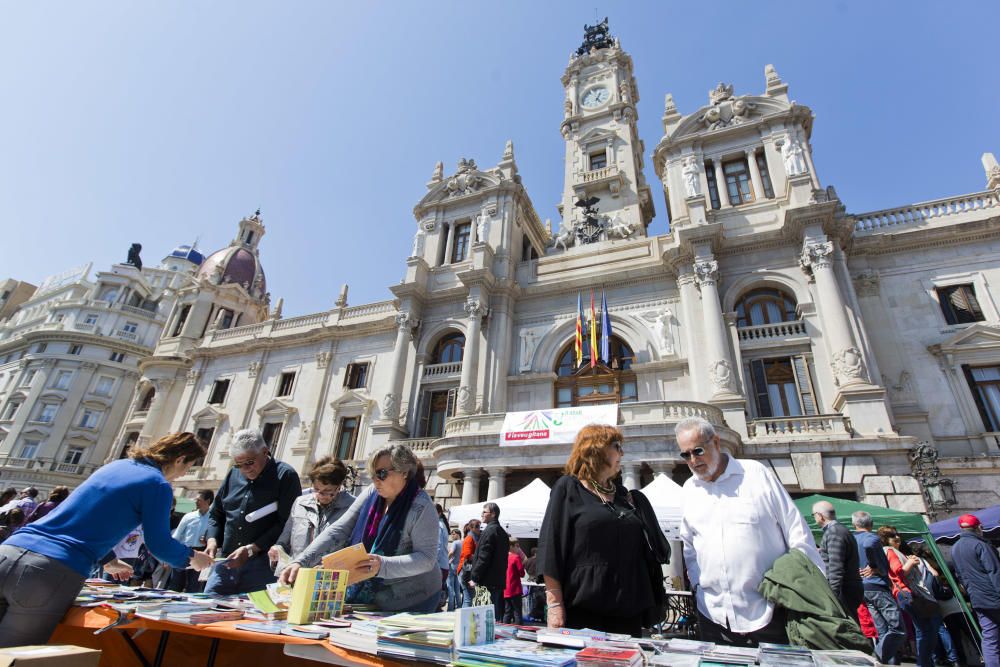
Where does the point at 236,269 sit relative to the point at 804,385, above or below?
above

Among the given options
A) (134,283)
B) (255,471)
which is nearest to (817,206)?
(255,471)

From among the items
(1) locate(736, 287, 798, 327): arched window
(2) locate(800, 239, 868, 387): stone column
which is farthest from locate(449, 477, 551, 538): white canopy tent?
(1) locate(736, 287, 798, 327): arched window

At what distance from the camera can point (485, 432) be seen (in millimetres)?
16438

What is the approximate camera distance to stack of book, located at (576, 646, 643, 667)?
2.05m

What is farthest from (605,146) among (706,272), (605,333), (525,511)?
(525,511)

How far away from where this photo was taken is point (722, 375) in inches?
627

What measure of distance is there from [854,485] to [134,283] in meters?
57.2

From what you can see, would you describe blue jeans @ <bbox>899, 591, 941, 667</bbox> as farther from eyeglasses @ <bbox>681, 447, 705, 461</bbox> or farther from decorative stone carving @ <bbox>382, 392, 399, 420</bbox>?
decorative stone carving @ <bbox>382, 392, 399, 420</bbox>

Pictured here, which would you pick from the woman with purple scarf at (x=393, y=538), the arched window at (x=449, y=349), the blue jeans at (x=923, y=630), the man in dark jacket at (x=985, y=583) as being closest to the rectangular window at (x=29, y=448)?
the arched window at (x=449, y=349)

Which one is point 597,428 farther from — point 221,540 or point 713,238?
point 713,238

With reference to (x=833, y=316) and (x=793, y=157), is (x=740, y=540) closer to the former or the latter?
(x=833, y=316)

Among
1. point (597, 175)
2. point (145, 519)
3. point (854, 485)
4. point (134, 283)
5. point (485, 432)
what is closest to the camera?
point (145, 519)

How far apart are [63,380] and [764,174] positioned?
167 ft

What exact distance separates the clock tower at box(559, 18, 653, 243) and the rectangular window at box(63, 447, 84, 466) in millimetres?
40190
